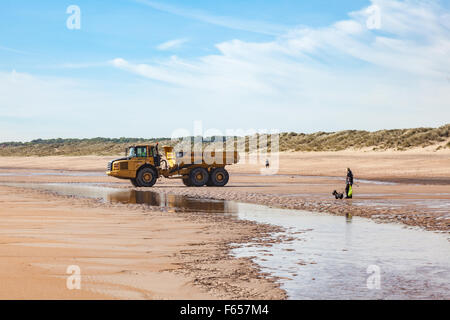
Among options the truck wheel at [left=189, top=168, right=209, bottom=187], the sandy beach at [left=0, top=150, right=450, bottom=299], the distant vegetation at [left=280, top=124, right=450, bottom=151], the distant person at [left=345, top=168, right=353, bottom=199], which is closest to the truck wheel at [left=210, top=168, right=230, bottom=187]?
the truck wheel at [left=189, top=168, right=209, bottom=187]

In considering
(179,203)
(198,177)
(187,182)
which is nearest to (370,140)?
(198,177)

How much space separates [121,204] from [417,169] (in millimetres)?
32607

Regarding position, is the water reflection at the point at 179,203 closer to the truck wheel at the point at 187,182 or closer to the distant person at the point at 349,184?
the distant person at the point at 349,184

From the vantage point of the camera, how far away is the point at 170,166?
107 feet

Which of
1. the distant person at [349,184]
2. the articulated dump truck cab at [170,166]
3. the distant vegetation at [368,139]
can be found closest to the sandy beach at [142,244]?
the distant person at [349,184]

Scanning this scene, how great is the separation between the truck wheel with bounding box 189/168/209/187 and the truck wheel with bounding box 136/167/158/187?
6.62 ft

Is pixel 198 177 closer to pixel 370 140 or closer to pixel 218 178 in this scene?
pixel 218 178

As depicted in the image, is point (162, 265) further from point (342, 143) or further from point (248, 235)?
point (342, 143)

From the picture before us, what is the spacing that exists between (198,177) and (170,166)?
5.57 feet

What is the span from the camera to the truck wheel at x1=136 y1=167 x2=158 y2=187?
105 feet

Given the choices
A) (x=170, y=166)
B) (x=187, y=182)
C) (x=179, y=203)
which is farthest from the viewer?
(x=187, y=182)

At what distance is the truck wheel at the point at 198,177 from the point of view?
3253 centimetres

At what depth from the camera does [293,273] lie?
30.1 feet

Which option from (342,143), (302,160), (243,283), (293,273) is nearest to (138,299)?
(243,283)
